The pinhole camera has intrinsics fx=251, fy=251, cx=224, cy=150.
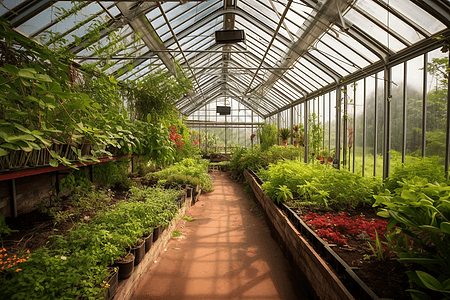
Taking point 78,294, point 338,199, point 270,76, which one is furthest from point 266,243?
point 270,76

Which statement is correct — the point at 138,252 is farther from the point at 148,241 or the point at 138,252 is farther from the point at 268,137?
the point at 268,137

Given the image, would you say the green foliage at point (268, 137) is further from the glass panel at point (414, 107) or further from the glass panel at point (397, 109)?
the glass panel at point (414, 107)

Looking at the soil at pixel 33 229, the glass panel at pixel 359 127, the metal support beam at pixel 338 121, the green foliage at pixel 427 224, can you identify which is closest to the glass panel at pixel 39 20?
the soil at pixel 33 229

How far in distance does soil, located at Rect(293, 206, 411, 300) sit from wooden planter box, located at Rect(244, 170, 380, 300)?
3.0 inches

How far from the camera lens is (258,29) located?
6.55m

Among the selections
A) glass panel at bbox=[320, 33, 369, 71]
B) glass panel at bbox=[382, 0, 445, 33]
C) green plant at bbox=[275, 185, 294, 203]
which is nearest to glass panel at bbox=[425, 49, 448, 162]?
glass panel at bbox=[382, 0, 445, 33]

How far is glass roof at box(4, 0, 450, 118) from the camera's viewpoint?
329cm

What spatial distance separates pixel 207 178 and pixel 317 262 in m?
5.26

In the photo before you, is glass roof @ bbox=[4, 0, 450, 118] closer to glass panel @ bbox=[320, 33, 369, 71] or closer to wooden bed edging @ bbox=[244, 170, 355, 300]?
glass panel @ bbox=[320, 33, 369, 71]

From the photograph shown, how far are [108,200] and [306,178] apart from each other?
9.11 feet

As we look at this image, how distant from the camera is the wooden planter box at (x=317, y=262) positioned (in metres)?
1.61

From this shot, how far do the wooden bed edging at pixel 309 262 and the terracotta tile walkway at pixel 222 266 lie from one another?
7.9 inches

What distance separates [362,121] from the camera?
5.23 metres

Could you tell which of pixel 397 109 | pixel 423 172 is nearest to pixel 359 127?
pixel 397 109
